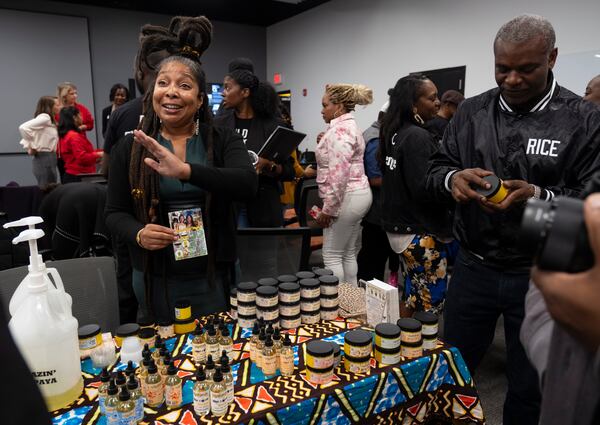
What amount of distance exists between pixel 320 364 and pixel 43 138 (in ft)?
17.0

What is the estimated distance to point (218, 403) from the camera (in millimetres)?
942

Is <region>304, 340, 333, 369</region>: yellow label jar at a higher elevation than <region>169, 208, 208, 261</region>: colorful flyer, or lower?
lower

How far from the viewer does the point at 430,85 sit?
2246 millimetres

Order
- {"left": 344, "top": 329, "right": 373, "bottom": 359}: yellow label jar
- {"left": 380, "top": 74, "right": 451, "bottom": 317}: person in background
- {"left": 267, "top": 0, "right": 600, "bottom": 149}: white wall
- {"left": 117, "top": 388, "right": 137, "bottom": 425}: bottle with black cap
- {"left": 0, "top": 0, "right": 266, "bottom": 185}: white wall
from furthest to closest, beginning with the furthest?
{"left": 0, "top": 0, "right": 266, "bottom": 185}: white wall < {"left": 267, "top": 0, "right": 600, "bottom": 149}: white wall < {"left": 380, "top": 74, "right": 451, "bottom": 317}: person in background < {"left": 344, "top": 329, "right": 373, "bottom": 359}: yellow label jar < {"left": 117, "top": 388, "right": 137, "bottom": 425}: bottle with black cap

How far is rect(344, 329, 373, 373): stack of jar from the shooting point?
1.10 meters

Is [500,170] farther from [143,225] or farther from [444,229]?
[143,225]

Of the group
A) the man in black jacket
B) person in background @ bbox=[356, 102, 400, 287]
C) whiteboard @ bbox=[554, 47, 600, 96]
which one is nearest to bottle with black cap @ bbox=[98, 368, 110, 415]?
the man in black jacket

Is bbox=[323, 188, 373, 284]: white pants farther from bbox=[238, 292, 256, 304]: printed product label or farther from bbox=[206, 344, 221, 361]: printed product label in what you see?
bbox=[206, 344, 221, 361]: printed product label

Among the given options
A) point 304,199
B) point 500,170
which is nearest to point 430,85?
point 500,170

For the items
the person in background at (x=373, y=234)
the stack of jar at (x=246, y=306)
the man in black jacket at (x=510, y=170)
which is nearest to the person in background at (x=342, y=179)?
the person in background at (x=373, y=234)

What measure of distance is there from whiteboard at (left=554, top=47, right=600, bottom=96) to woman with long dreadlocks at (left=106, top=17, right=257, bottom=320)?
12.9 ft

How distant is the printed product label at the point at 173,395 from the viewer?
38.2 inches

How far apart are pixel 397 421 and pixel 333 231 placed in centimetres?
178

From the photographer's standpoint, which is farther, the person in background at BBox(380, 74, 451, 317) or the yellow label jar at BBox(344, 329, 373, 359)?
the person in background at BBox(380, 74, 451, 317)
